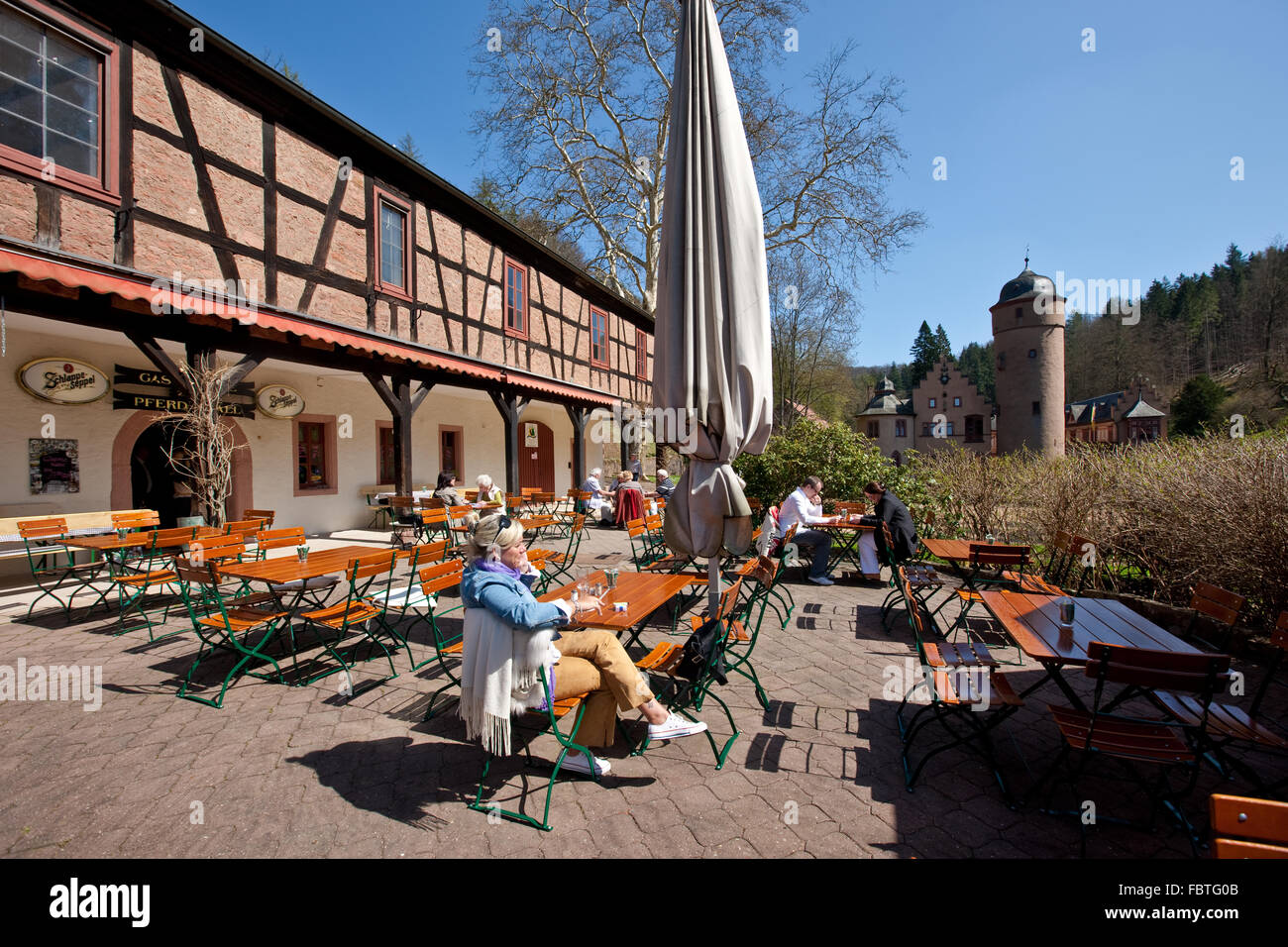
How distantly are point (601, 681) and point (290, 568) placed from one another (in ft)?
9.17

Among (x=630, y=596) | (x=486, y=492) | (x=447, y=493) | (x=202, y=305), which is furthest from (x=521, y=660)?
(x=486, y=492)

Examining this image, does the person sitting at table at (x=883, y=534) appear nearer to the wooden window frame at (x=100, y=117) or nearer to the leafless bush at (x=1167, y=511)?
the leafless bush at (x=1167, y=511)

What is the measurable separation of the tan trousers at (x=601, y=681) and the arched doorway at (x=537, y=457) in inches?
581

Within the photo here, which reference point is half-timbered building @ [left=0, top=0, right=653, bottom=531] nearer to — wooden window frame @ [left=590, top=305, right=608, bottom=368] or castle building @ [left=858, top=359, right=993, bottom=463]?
wooden window frame @ [left=590, top=305, right=608, bottom=368]

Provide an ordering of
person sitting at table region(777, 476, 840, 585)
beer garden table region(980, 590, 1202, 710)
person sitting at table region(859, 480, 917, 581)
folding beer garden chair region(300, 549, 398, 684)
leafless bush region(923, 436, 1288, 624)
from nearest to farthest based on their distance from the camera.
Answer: beer garden table region(980, 590, 1202, 710)
folding beer garden chair region(300, 549, 398, 684)
leafless bush region(923, 436, 1288, 624)
person sitting at table region(859, 480, 917, 581)
person sitting at table region(777, 476, 840, 585)

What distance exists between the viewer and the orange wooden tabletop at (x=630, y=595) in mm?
3002

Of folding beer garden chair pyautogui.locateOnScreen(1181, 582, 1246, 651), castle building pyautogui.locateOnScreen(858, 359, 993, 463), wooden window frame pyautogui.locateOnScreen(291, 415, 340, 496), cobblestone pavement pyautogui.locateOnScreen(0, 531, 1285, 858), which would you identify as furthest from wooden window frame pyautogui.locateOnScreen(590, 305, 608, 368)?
castle building pyautogui.locateOnScreen(858, 359, 993, 463)

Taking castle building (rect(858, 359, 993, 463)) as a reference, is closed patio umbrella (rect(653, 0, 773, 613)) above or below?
below

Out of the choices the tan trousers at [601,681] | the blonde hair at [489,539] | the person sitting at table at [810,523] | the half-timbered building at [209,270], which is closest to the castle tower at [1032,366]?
the half-timbered building at [209,270]

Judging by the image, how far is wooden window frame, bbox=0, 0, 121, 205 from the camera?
5.81m

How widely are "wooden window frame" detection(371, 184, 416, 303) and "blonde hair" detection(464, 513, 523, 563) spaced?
29.3 ft

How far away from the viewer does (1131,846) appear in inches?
86.2

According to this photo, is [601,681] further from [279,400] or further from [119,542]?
[279,400]
